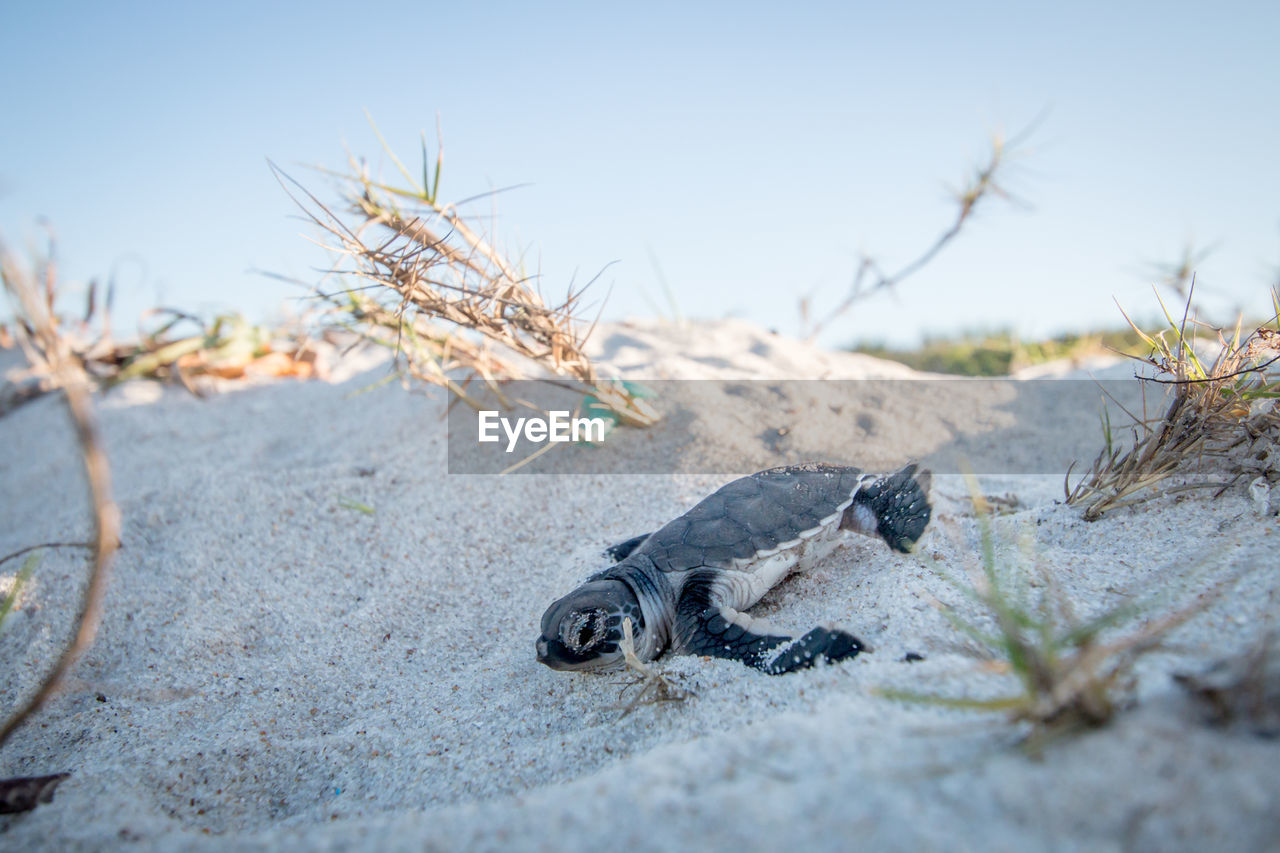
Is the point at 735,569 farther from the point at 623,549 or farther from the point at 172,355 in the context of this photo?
the point at 172,355

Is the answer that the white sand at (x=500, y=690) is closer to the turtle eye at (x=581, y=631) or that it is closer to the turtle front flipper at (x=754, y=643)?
the turtle front flipper at (x=754, y=643)

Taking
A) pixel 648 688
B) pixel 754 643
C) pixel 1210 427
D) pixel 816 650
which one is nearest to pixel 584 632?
pixel 648 688

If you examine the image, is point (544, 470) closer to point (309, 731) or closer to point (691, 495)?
point (691, 495)

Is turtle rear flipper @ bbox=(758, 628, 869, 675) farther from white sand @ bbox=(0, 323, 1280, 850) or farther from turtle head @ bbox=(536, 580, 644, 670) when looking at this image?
turtle head @ bbox=(536, 580, 644, 670)

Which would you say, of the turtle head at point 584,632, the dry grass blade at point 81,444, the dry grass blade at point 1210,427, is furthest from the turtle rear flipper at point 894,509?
the dry grass blade at point 81,444

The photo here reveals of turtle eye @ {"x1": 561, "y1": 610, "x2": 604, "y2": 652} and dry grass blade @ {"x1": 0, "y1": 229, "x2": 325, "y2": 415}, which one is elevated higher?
dry grass blade @ {"x1": 0, "y1": 229, "x2": 325, "y2": 415}

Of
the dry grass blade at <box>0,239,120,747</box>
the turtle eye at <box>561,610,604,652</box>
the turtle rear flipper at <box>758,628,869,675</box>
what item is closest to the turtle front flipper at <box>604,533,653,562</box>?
the turtle eye at <box>561,610,604,652</box>

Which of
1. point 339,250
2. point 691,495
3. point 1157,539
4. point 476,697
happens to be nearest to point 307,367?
point 339,250
